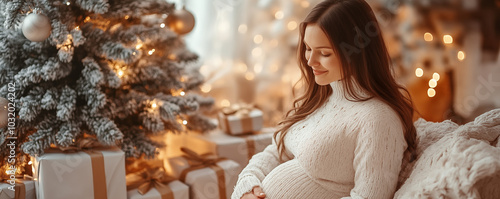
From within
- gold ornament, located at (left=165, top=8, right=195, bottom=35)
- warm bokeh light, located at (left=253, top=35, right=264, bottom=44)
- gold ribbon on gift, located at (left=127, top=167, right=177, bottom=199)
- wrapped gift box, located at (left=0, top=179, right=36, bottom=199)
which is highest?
gold ornament, located at (left=165, top=8, right=195, bottom=35)

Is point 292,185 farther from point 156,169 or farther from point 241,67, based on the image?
point 241,67

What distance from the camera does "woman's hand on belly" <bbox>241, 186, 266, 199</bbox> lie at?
1159 mm

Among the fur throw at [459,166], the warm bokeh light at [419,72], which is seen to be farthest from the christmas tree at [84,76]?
the warm bokeh light at [419,72]

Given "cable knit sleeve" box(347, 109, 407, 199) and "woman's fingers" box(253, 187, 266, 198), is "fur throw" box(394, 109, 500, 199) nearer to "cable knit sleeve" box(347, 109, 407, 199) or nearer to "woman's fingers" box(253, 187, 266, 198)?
"cable knit sleeve" box(347, 109, 407, 199)

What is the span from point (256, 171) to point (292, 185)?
18 centimetres

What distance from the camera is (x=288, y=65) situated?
2.82 m

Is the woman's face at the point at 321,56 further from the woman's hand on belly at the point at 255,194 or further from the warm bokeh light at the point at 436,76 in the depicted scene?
the warm bokeh light at the point at 436,76

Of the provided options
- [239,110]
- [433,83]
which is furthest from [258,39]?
[433,83]

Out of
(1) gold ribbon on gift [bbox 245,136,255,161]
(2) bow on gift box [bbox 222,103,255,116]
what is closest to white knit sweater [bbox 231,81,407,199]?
(1) gold ribbon on gift [bbox 245,136,255,161]

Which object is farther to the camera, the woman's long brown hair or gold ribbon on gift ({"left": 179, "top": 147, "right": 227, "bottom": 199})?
gold ribbon on gift ({"left": 179, "top": 147, "right": 227, "bottom": 199})

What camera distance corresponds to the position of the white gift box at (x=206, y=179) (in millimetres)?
1679

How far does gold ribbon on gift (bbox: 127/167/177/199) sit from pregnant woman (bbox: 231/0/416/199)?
52 centimetres

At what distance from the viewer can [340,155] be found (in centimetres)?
104

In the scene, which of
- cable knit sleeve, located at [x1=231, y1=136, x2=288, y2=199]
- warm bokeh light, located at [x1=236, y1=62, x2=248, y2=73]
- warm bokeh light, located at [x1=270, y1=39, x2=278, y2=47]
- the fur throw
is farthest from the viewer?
warm bokeh light, located at [x1=236, y1=62, x2=248, y2=73]
